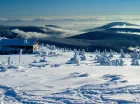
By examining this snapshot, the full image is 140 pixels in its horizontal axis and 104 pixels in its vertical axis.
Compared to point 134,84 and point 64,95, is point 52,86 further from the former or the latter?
point 134,84

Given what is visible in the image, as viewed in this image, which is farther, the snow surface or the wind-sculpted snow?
the snow surface

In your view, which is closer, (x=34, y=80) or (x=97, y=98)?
(x=97, y=98)

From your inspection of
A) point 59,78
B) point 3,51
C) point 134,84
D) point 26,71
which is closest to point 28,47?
point 3,51

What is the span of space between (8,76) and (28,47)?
42468 mm

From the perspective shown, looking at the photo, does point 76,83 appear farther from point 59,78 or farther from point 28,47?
point 28,47

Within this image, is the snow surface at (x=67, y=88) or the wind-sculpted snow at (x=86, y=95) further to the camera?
the snow surface at (x=67, y=88)

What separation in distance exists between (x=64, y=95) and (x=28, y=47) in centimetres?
5071

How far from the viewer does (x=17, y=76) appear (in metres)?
32.5

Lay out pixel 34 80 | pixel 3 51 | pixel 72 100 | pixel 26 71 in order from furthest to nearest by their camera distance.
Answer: pixel 3 51 < pixel 26 71 < pixel 34 80 < pixel 72 100

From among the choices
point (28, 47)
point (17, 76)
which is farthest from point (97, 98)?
point (28, 47)

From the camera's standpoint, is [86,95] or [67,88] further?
[67,88]

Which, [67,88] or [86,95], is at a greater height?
[67,88]

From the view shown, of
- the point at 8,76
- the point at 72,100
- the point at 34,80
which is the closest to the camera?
→ the point at 72,100

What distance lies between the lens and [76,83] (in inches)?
1141
